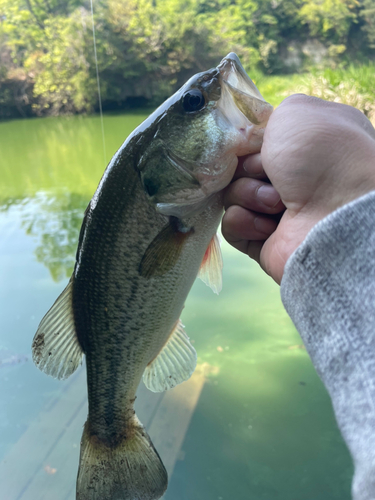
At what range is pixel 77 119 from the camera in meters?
16.4

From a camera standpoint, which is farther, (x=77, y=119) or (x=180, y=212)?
(x=77, y=119)

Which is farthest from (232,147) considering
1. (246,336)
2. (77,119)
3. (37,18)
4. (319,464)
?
(37,18)

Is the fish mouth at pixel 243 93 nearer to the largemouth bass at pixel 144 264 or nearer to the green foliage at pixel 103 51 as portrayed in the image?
the largemouth bass at pixel 144 264

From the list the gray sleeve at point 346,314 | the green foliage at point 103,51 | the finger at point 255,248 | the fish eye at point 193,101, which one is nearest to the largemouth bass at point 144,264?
the fish eye at point 193,101

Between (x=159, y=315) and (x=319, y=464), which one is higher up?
(x=159, y=315)

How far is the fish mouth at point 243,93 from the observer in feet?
3.24

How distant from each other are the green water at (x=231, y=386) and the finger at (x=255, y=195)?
5.61 ft

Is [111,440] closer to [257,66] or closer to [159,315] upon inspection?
[159,315]

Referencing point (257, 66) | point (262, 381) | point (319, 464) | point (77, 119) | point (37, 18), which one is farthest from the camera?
point (257, 66)

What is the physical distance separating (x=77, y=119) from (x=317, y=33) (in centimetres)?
1815

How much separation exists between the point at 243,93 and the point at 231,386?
2.19 m

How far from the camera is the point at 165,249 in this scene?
1067 mm

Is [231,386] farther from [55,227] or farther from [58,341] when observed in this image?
[55,227]

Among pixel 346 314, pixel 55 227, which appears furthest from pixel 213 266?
pixel 55 227
